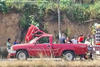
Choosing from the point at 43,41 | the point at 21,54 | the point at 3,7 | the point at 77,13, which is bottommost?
the point at 21,54

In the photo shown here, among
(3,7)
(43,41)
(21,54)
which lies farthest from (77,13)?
(21,54)

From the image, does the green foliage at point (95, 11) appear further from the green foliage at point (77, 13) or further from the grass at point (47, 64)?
the grass at point (47, 64)

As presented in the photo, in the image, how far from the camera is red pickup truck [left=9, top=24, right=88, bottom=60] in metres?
22.2

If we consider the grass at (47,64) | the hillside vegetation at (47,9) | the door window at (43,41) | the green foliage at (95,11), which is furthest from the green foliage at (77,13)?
the grass at (47,64)

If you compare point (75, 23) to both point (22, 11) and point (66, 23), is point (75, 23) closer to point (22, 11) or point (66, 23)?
point (66, 23)

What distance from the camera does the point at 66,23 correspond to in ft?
118

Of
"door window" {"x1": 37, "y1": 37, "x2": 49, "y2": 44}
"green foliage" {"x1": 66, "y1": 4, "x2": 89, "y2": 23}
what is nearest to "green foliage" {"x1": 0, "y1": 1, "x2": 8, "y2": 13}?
"green foliage" {"x1": 66, "y1": 4, "x2": 89, "y2": 23}

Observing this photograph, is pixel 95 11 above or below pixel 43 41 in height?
above

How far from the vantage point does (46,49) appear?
22.1 m

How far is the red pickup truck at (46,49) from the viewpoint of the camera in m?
22.2

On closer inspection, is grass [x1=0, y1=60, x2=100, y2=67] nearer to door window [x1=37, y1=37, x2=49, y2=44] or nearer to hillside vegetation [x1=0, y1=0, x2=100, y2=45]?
door window [x1=37, y1=37, x2=49, y2=44]

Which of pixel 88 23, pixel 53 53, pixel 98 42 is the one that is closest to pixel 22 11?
pixel 88 23

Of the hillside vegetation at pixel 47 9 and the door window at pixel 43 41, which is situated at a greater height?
the hillside vegetation at pixel 47 9

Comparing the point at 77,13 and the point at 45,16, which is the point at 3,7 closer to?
the point at 45,16
